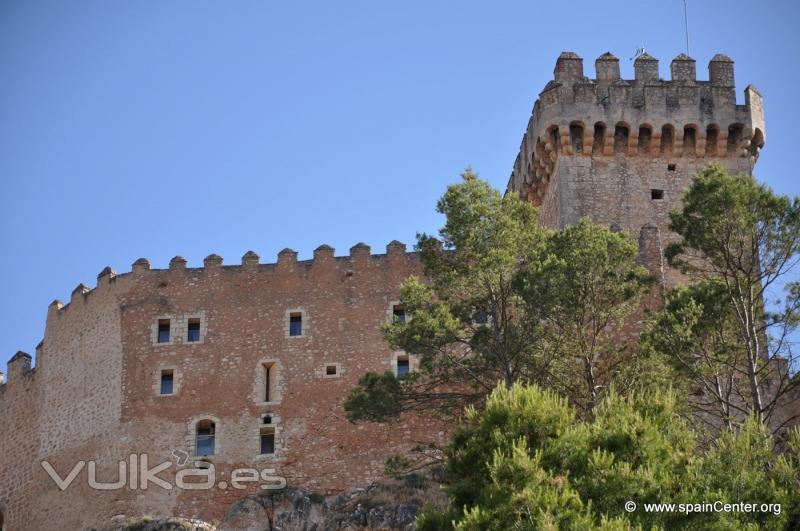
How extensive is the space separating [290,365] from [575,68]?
11.2 meters

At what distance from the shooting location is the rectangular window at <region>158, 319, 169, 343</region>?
132 ft

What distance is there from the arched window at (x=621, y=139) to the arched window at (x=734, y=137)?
9.14ft

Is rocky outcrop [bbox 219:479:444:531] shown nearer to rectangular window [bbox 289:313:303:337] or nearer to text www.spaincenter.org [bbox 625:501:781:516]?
rectangular window [bbox 289:313:303:337]


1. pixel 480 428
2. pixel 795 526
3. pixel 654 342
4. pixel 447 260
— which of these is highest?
pixel 447 260

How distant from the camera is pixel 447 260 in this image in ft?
108

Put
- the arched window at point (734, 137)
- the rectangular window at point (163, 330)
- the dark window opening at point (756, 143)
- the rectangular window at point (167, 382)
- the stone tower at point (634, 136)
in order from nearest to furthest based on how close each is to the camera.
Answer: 1. the rectangular window at point (167, 382)
2. the rectangular window at point (163, 330)
3. the stone tower at point (634, 136)
4. the arched window at point (734, 137)
5. the dark window opening at point (756, 143)

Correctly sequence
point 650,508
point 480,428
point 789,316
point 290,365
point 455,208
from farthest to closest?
point 290,365, point 455,208, point 789,316, point 480,428, point 650,508

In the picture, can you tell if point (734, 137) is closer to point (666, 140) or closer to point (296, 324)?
point (666, 140)

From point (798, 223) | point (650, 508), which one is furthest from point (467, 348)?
point (650, 508)

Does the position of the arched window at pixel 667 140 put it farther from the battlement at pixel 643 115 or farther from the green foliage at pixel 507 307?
the green foliage at pixel 507 307

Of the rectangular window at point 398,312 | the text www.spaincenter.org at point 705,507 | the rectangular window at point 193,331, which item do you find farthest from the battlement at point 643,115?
the text www.spaincenter.org at point 705,507

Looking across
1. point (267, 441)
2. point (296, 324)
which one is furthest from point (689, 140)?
point (267, 441)

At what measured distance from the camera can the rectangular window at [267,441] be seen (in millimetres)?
38156

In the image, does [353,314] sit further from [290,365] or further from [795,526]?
[795,526]
